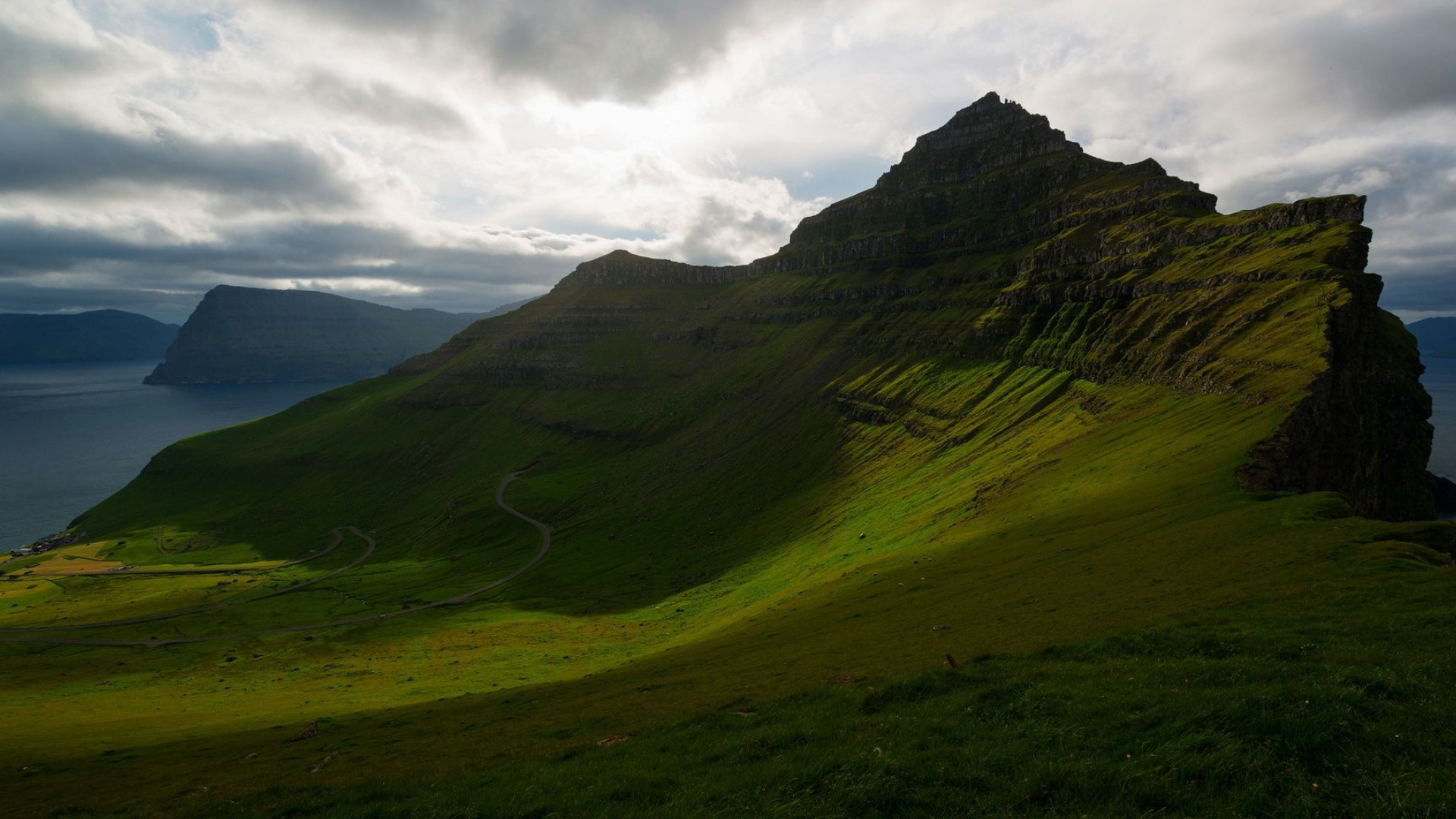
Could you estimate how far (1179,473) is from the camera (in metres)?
72.2

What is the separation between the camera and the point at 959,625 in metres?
48.0

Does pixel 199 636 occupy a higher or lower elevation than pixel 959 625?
lower

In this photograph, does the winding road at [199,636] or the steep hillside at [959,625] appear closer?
the steep hillside at [959,625]

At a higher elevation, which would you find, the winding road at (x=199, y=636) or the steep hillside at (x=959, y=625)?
the steep hillside at (x=959, y=625)

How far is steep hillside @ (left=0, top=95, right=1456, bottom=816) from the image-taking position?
65.8 feet

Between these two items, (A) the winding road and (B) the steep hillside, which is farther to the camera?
(A) the winding road

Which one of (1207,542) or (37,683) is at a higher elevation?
(1207,542)

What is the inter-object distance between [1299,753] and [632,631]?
312 ft

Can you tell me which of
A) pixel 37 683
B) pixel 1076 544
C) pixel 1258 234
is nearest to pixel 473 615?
pixel 37 683

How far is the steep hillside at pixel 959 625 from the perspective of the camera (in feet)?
65.8

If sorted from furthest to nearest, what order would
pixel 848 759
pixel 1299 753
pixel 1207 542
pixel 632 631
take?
pixel 632 631
pixel 1207 542
pixel 848 759
pixel 1299 753

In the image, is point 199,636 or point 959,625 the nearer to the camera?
point 959,625

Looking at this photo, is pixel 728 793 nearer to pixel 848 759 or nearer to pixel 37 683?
pixel 848 759

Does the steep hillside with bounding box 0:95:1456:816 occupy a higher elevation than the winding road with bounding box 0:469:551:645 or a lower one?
higher
